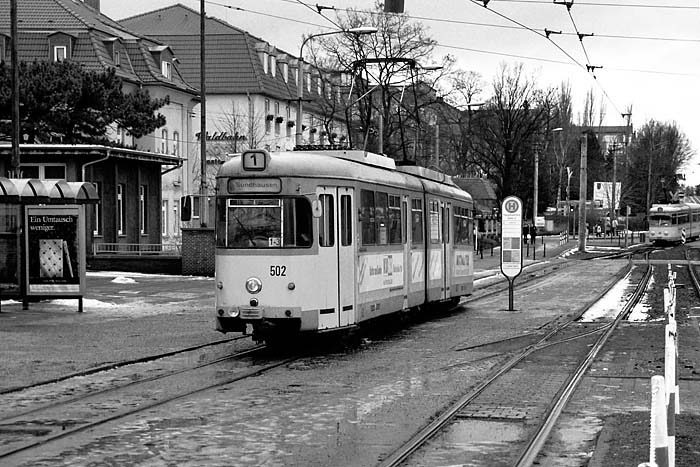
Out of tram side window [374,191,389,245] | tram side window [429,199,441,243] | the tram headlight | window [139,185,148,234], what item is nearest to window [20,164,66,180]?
window [139,185,148,234]

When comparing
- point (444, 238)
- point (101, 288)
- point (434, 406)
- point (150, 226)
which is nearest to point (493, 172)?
point (150, 226)

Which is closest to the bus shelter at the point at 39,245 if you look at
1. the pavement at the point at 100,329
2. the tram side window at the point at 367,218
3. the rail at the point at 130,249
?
the pavement at the point at 100,329

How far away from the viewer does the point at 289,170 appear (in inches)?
657

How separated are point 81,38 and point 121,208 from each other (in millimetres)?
13191

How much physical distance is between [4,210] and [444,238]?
934 centimetres

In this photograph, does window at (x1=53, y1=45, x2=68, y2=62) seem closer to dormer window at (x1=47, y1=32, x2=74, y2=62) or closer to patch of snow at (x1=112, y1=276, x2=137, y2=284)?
dormer window at (x1=47, y1=32, x2=74, y2=62)

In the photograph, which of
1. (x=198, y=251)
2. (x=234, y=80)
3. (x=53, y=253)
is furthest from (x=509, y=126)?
(x=53, y=253)

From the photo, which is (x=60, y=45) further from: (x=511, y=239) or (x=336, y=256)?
(x=336, y=256)

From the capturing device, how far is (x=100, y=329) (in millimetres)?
21047

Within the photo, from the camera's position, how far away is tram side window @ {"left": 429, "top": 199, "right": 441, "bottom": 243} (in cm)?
2350

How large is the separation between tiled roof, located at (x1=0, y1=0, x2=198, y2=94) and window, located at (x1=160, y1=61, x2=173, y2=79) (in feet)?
1.33

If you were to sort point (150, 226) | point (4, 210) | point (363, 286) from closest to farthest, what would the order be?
1. point (363, 286)
2. point (4, 210)
3. point (150, 226)

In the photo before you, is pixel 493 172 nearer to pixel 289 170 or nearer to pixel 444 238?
pixel 444 238

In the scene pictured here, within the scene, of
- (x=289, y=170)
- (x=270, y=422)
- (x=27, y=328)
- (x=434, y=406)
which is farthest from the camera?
(x=27, y=328)
